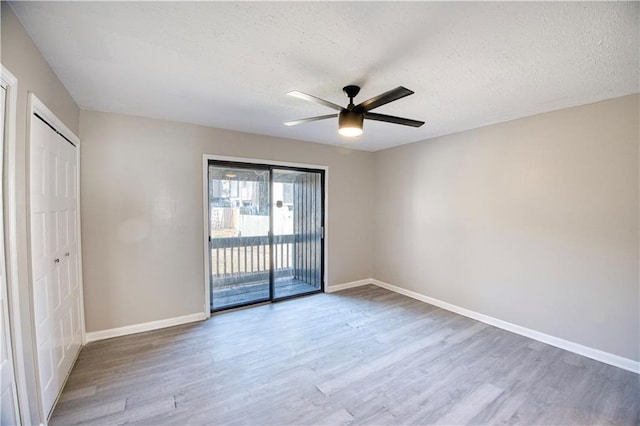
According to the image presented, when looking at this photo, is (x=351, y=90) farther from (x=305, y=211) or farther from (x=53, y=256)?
(x=53, y=256)

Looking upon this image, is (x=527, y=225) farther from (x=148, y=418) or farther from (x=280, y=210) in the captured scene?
(x=148, y=418)

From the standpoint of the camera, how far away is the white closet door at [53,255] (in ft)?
5.75

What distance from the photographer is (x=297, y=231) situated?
4430 millimetres

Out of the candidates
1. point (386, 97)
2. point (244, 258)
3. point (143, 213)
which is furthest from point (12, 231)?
point (244, 258)

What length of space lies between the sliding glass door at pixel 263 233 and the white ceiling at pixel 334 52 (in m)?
1.25

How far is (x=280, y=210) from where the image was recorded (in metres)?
4.18

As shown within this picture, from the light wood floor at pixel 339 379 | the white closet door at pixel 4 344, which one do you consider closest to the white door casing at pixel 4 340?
the white closet door at pixel 4 344

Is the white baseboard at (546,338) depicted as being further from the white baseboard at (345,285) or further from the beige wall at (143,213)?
the beige wall at (143,213)

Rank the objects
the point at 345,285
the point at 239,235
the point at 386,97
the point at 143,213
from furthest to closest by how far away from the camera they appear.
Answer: the point at 345,285
the point at 239,235
the point at 143,213
the point at 386,97

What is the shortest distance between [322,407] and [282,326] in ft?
4.53

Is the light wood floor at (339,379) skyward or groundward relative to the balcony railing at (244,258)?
groundward

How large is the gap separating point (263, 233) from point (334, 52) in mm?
2775

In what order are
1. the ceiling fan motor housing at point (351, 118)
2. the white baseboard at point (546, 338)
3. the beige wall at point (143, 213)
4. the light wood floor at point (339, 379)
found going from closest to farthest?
the light wood floor at point (339, 379)
the ceiling fan motor housing at point (351, 118)
the white baseboard at point (546, 338)
the beige wall at point (143, 213)

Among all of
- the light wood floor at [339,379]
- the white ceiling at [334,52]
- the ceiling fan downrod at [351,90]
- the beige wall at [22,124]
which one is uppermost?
the white ceiling at [334,52]
